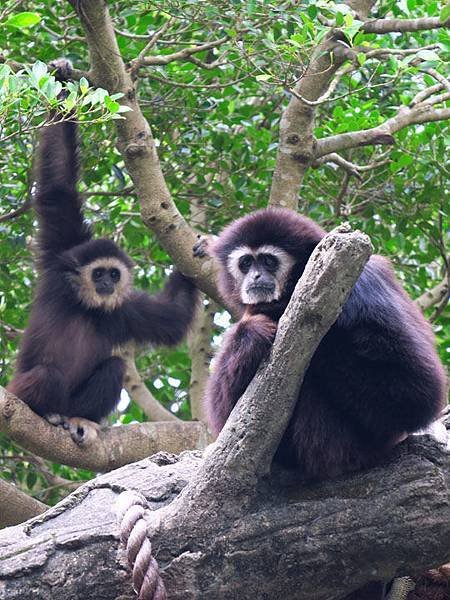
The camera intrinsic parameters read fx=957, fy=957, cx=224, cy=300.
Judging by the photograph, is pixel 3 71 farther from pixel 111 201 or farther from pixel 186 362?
pixel 186 362

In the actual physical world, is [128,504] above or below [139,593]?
above

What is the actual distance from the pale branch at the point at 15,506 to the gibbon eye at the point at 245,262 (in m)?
2.52

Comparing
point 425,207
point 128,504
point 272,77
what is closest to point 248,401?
point 128,504

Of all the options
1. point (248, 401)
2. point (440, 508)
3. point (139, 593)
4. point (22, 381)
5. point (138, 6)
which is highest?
point (138, 6)

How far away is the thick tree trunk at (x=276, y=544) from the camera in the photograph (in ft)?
12.4

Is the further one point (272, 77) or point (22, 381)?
point (22, 381)

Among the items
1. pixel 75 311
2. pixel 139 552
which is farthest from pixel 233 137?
pixel 139 552

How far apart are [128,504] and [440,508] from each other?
4.24 feet

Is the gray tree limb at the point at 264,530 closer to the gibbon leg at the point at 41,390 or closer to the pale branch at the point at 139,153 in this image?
the pale branch at the point at 139,153

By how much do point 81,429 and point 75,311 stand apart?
1654 millimetres

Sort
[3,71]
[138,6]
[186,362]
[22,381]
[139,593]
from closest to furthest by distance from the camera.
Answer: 1. [139,593]
2. [3,71]
3. [138,6]
4. [22,381]
5. [186,362]

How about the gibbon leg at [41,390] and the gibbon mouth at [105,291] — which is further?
the gibbon mouth at [105,291]

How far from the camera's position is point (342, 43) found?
6.34 meters

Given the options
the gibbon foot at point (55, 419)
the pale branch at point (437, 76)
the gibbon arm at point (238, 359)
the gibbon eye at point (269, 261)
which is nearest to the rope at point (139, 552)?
the gibbon arm at point (238, 359)
